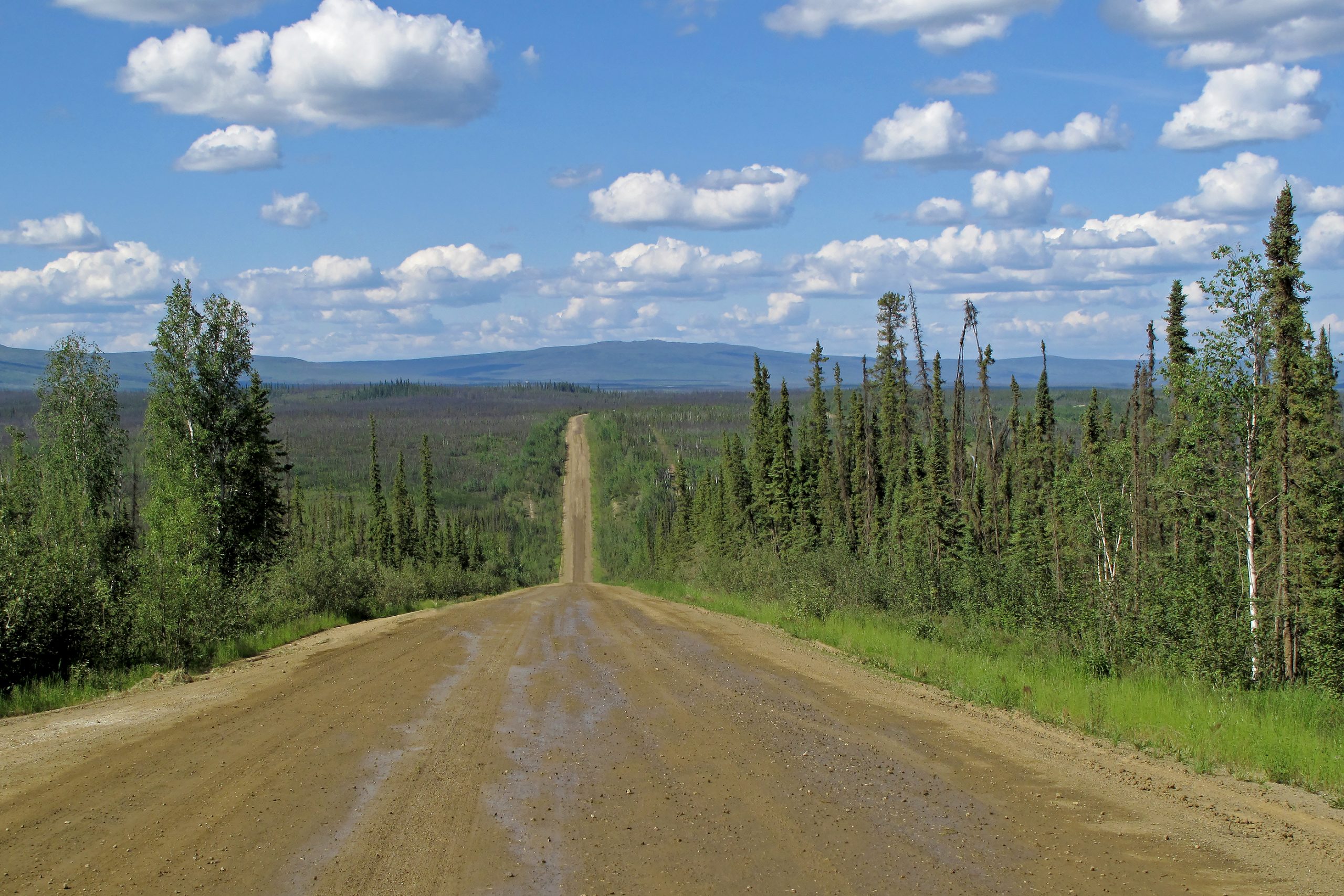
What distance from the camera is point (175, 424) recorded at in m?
34.3

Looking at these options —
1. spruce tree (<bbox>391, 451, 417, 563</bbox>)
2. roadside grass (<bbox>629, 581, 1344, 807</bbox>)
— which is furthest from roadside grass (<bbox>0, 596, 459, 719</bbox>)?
spruce tree (<bbox>391, 451, 417, 563</bbox>)

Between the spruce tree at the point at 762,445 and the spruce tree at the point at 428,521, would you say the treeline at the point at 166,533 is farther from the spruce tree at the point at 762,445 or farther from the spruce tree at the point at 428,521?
the spruce tree at the point at 762,445

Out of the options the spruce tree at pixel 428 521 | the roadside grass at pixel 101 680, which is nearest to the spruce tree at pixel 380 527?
the spruce tree at pixel 428 521

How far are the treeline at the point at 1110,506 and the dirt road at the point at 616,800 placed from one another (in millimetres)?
7484

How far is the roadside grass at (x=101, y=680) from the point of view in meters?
14.0

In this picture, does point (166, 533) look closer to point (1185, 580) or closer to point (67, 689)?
point (67, 689)

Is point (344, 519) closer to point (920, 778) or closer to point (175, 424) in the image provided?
point (175, 424)

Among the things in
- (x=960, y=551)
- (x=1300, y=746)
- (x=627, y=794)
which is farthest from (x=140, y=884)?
(x=960, y=551)

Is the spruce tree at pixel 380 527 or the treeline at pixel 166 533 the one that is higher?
the treeline at pixel 166 533

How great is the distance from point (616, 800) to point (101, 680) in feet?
38.1

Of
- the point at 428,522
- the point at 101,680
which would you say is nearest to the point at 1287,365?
the point at 101,680

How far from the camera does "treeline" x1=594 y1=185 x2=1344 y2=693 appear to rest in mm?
16891

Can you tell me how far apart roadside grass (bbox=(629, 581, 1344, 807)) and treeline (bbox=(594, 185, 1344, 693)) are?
4.58 ft

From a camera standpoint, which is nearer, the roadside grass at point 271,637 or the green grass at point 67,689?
the green grass at point 67,689
